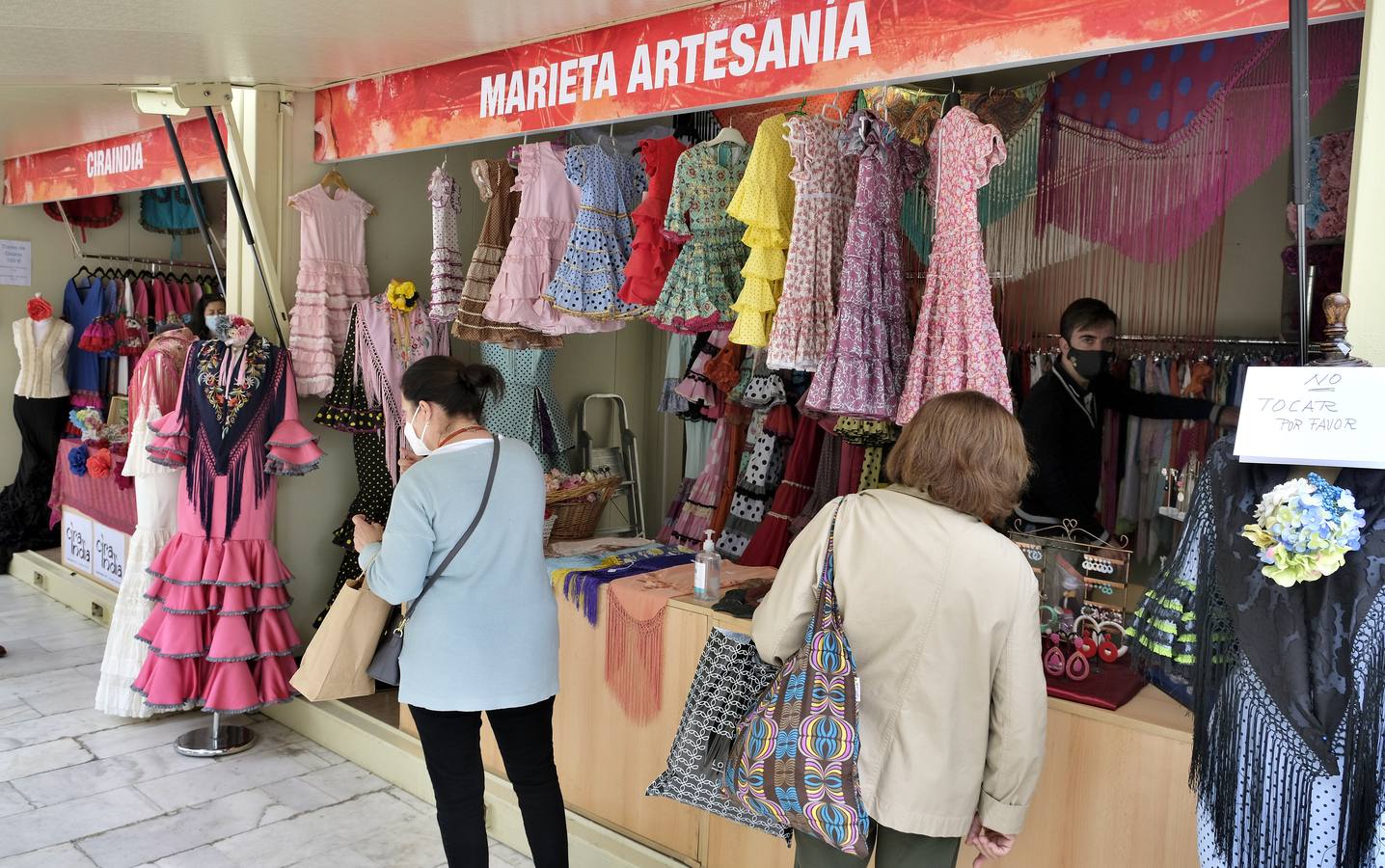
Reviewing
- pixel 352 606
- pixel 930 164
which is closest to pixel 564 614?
pixel 352 606

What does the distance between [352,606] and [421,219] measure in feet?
9.33

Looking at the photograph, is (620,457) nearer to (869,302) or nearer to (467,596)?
(869,302)

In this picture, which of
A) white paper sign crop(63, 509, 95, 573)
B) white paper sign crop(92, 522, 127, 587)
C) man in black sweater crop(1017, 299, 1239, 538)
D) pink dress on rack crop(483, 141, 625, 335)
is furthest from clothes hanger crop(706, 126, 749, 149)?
white paper sign crop(63, 509, 95, 573)

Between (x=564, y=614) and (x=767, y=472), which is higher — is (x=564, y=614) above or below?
below

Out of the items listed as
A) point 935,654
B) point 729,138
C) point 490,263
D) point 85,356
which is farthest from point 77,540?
point 935,654

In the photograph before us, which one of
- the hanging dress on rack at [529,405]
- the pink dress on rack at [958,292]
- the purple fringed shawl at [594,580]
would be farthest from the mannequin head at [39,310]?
the pink dress on rack at [958,292]

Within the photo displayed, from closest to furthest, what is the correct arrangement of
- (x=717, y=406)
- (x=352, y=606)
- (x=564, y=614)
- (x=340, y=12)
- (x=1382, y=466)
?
(x=1382, y=466), (x=352, y=606), (x=340, y=12), (x=564, y=614), (x=717, y=406)

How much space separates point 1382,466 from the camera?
1.58m

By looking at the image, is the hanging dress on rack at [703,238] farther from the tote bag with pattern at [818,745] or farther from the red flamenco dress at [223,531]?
the red flamenco dress at [223,531]

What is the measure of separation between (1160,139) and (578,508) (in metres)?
2.55

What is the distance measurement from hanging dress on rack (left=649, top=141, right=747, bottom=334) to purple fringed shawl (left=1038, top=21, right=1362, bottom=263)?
1.00 meters

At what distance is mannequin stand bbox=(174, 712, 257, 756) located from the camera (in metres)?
4.38

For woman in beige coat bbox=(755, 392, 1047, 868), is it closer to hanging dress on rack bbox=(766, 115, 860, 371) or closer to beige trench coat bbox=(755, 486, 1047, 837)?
beige trench coat bbox=(755, 486, 1047, 837)

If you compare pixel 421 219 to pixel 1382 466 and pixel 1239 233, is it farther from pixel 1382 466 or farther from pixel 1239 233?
pixel 1382 466
